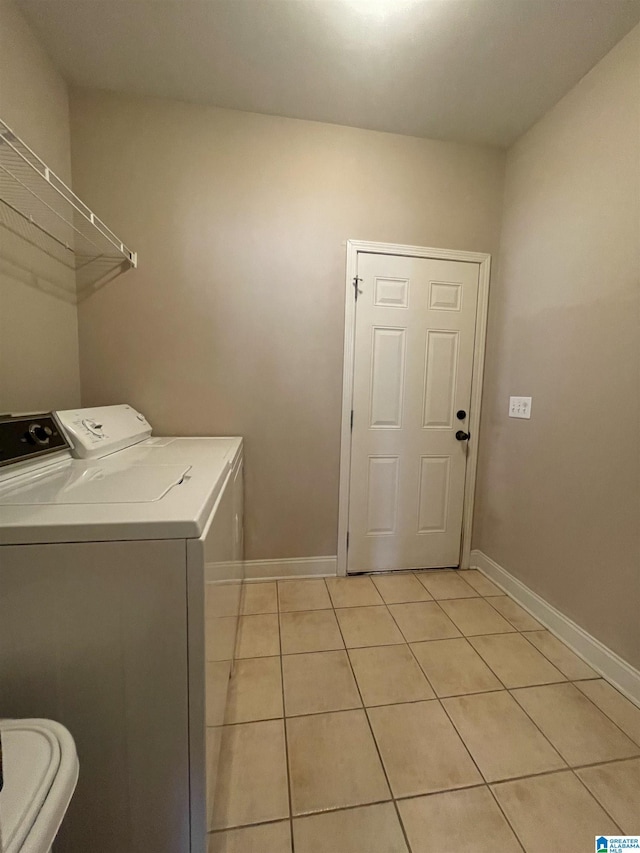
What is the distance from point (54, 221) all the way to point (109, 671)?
6.25ft

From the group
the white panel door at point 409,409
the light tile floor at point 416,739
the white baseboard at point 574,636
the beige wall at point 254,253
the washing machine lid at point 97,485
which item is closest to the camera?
the washing machine lid at point 97,485

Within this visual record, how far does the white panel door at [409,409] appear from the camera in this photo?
208 centimetres

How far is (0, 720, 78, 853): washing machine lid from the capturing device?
1.51 feet

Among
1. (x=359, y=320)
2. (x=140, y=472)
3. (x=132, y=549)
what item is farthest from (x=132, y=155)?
(x=132, y=549)

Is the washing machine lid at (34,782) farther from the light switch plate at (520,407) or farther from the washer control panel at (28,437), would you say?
the light switch plate at (520,407)

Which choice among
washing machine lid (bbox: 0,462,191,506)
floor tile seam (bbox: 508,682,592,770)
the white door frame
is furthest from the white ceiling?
floor tile seam (bbox: 508,682,592,770)

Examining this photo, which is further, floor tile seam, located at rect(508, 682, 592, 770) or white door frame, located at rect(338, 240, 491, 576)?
white door frame, located at rect(338, 240, 491, 576)

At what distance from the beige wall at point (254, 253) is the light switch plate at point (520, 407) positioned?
0.99 meters

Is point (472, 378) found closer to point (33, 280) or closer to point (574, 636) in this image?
point (574, 636)

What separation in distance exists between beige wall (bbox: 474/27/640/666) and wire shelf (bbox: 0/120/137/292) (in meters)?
2.17

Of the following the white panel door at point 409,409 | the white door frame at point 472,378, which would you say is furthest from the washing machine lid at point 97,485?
the white panel door at point 409,409

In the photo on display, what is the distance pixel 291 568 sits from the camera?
2.17 meters

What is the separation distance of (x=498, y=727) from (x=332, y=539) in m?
1.17

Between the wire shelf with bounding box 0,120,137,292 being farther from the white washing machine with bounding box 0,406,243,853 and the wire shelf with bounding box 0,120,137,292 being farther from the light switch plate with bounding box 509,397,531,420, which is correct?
the light switch plate with bounding box 509,397,531,420
